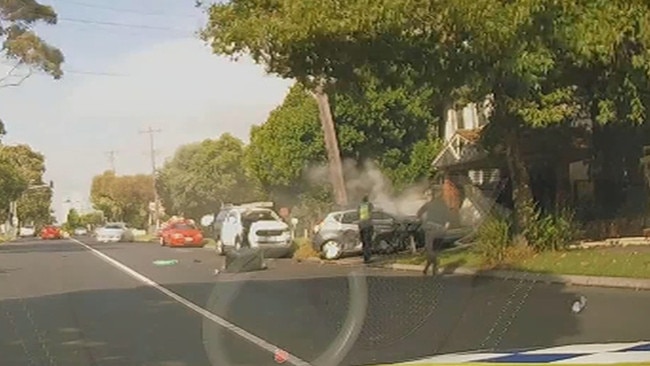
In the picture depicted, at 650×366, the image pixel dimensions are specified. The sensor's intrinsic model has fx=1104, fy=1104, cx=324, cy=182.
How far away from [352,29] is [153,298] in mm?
7561

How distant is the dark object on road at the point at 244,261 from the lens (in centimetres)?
2541

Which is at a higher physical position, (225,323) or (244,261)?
(244,261)

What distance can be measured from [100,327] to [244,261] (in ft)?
36.2

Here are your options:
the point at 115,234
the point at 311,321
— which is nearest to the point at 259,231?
the point at 311,321

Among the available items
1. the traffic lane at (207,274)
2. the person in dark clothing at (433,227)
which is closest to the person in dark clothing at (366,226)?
the traffic lane at (207,274)

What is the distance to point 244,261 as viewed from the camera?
2552 cm

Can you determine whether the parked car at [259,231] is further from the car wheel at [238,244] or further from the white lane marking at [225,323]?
the white lane marking at [225,323]

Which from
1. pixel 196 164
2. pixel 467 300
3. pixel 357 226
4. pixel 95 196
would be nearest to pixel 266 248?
pixel 357 226

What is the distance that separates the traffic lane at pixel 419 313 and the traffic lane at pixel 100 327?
62cm

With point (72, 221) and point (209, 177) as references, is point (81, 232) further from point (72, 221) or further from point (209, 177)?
point (209, 177)

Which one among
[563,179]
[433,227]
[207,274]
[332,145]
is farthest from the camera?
[563,179]

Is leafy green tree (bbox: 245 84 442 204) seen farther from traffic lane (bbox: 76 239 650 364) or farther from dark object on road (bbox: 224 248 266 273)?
traffic lane (bbox: 76 239 650 364)

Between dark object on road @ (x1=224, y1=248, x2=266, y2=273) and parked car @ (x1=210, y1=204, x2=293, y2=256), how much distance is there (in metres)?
3.71

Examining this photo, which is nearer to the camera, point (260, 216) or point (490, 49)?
point (490, 49)
